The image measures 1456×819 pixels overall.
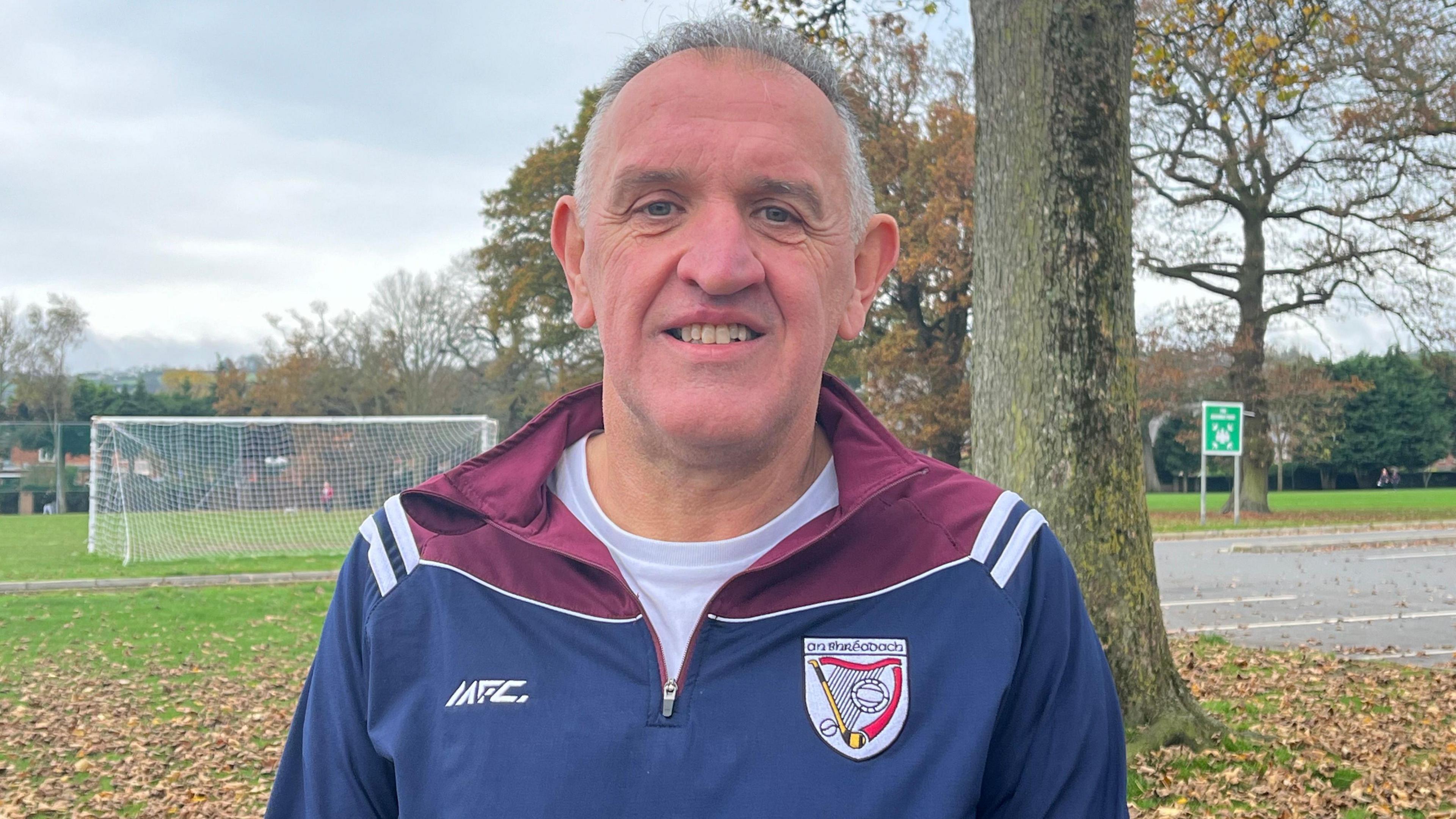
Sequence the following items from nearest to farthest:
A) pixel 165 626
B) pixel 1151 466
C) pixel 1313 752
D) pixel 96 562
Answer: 1. pixel 1313 752
2. pixel 165 626
3. pixel 96 562
4. pixel 1151 466

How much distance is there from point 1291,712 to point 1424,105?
2008 centimetres

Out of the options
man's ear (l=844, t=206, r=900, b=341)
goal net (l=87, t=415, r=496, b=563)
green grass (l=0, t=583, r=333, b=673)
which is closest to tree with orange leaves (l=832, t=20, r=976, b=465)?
goal net (l=87, t=415, r=496, b=563)

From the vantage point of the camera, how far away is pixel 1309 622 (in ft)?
40.7

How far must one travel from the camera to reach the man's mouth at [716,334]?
5.73ft

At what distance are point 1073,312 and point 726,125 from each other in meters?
4.47

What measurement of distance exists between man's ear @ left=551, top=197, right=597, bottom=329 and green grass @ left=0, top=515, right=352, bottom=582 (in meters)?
18.1

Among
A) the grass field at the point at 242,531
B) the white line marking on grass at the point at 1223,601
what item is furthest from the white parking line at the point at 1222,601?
A: the grass field at the point at 242,531

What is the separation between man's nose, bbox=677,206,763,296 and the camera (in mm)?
1717

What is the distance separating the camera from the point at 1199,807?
18.1 ft

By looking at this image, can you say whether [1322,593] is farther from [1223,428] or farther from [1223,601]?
[1223,428]

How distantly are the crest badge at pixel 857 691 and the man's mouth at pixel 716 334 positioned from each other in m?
0.46

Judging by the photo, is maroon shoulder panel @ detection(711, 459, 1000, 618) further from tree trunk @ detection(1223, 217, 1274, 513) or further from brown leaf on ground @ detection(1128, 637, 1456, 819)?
tree trunk @ detection(1223, 217, 1274, 513)

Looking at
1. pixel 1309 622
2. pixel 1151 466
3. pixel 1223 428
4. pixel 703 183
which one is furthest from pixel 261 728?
pixel 1151 466

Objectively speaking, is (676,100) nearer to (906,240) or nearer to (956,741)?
(956,741)
